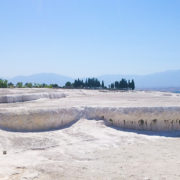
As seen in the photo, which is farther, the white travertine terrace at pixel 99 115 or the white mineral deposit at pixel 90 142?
the white travertine terrace at pixel 99 115

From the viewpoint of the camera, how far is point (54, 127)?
46.4 feet

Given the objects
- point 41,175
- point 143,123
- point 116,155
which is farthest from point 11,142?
point 143,123

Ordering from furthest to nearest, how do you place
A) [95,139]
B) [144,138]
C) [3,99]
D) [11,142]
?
1. [3,99]
2. [144,138]
3. [95,139]
4. [11,142]

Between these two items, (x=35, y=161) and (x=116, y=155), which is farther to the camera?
(x=116, y=155)

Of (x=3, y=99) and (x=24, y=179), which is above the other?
(x=3, y=99)

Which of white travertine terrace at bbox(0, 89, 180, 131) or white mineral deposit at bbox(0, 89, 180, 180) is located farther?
white travertine terrace at bbox(0, 89, 180, 131)

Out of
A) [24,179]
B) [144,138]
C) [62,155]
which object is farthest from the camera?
[144,138]

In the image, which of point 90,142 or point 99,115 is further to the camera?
point 99,115

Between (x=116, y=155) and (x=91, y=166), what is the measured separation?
172 cm

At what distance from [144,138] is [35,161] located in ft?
21.6

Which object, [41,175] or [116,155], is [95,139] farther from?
[41,175]

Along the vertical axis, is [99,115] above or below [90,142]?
above

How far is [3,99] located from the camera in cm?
2014

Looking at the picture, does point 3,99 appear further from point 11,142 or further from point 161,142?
point 161,142
